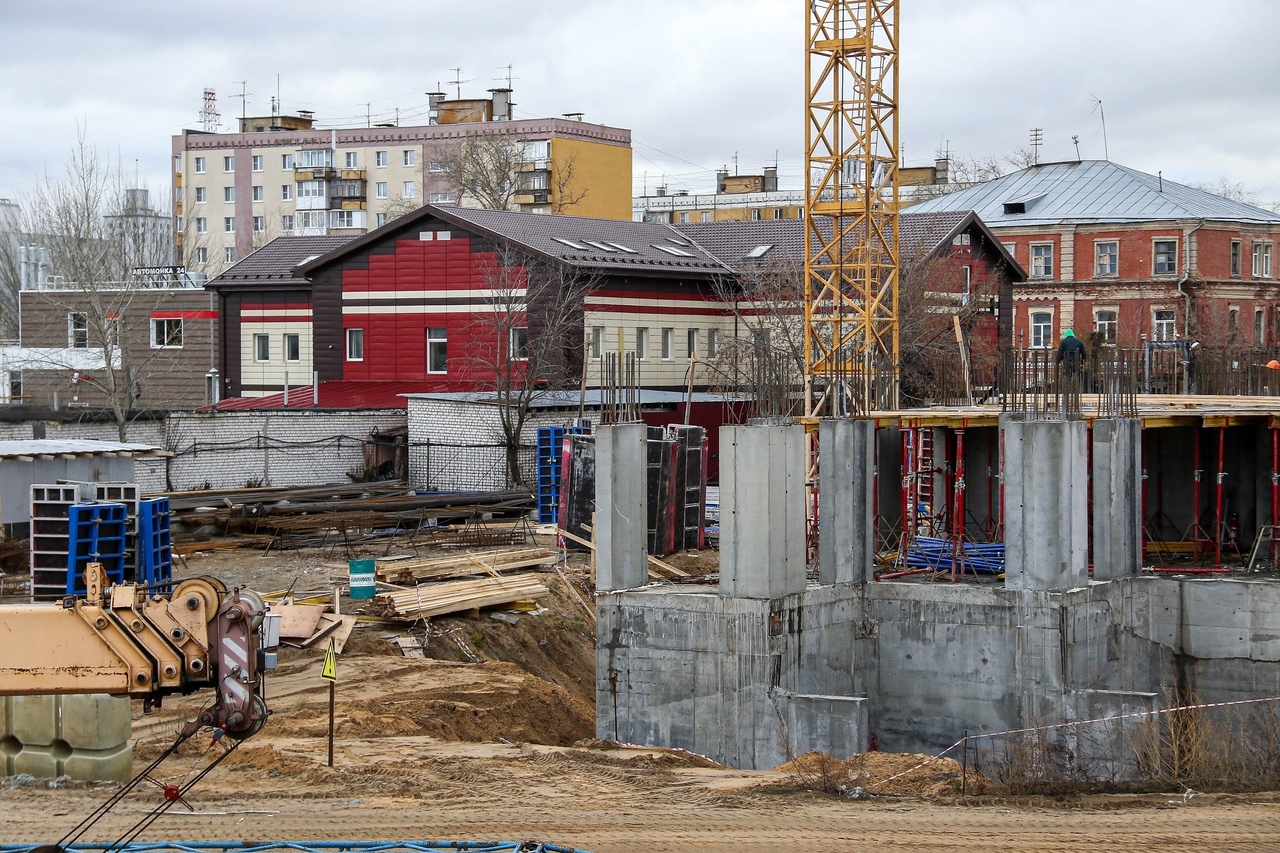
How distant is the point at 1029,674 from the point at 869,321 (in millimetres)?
17778

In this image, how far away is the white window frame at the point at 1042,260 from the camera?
181ft

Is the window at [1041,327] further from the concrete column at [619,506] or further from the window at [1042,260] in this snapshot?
the concrete column at [619,506]

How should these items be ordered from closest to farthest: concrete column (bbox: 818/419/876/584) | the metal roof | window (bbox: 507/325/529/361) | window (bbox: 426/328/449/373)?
concrete column (bbox: 818/419/876/584), the metal roof, window (bbox: 507/325/529/361), window (bbox: 426/328/449/373)

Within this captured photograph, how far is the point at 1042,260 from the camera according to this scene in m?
55.6

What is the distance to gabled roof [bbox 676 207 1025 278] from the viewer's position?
44656 millimetres

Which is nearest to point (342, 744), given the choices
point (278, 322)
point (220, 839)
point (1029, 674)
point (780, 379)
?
point (220, 839)

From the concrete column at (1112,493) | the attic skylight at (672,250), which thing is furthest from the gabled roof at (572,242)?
the concrete column at (1112,493)

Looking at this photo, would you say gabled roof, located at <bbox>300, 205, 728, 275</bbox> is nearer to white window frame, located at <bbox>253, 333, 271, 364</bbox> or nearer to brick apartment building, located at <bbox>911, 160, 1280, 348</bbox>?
white window frame, located at <bbox>253, 333, 271, 364</bbox>

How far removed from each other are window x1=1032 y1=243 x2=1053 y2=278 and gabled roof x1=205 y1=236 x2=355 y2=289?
26552 millimetres

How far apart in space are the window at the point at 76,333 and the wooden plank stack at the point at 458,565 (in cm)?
3005

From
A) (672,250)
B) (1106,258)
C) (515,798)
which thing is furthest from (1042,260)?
(515,798)

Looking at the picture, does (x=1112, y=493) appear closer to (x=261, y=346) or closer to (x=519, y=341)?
(x=519, y=341)

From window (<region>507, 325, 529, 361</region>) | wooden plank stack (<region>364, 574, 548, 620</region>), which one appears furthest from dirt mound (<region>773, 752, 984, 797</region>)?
window (<region>507, 325, 529, 361</region>)

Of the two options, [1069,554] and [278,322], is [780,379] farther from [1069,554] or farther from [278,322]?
[278,322]
